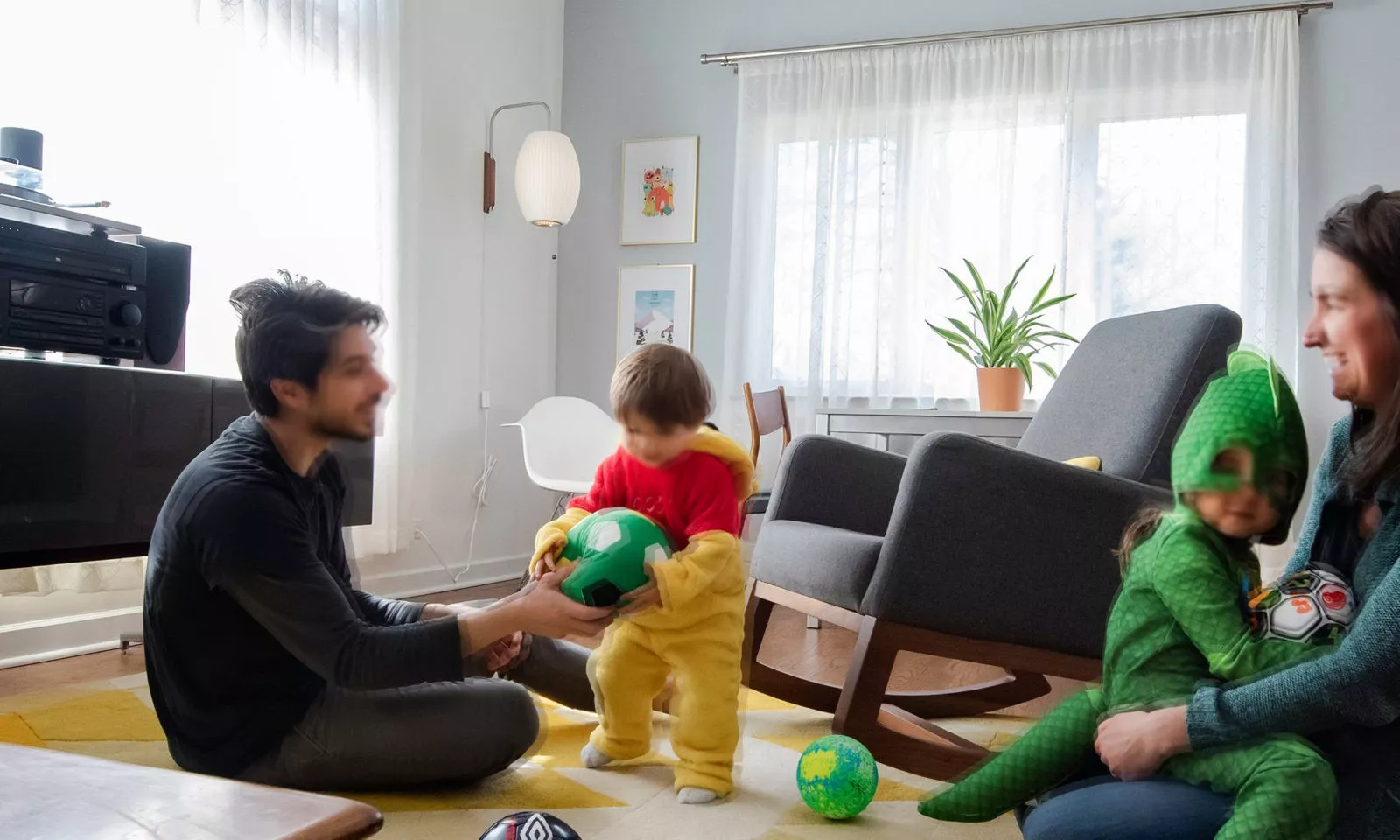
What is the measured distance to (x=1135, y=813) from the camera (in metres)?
0.96

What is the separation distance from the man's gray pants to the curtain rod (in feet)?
12.0

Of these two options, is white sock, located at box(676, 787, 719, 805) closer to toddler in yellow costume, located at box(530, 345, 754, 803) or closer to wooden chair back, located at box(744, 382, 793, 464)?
toddler in yellow costume, located at box(530, 345, 754, 803)

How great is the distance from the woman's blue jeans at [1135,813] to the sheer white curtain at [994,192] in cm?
338

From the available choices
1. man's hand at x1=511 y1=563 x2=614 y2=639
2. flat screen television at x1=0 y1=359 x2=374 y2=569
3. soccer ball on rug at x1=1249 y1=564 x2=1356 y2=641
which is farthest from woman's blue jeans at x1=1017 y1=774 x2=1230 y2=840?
flat screen television at x1=0 y1=359 x2=374 y2=569

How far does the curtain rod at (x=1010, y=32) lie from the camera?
398cm

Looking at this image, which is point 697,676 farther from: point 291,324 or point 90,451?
point 90,451

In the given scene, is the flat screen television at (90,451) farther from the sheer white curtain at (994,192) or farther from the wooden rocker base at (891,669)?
the sheer white curtain at (994,192)

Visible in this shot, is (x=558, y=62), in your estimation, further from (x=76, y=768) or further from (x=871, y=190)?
(x=76, y=768)

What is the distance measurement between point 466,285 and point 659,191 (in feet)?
3.66

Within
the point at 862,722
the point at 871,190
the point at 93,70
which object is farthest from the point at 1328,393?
the point at 93,70

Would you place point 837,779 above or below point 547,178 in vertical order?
below

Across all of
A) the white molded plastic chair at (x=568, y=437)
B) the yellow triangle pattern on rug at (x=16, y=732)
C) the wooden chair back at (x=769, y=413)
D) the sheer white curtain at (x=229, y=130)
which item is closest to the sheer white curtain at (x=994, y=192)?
the wooden chair back at (x=769, y=413)

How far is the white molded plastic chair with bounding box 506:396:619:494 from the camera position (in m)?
4.27

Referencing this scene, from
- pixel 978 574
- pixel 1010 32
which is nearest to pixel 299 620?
pixel 978 574
